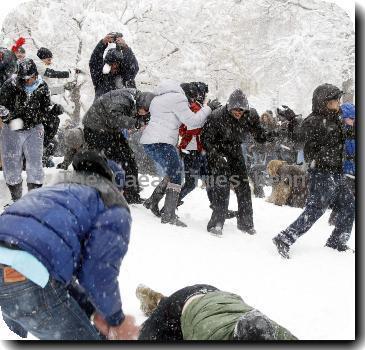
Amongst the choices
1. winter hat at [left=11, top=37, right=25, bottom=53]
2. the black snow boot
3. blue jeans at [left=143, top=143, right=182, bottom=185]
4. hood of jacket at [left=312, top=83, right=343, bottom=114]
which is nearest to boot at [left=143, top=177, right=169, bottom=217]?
blue jeans at [left=143, top=143, right=182, bottom=185]

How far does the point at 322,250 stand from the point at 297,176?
1920 mm

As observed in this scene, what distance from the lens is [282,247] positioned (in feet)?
11.0

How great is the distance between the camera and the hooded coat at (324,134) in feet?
10.8

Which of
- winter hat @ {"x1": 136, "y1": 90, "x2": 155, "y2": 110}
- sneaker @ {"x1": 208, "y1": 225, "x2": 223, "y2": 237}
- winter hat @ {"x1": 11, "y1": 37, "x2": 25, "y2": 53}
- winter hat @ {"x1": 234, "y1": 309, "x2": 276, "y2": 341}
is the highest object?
winter hat @ {"x1": 11, "y1": 37, "x2": 25, "y2": 53}

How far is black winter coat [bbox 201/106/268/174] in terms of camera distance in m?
3.70

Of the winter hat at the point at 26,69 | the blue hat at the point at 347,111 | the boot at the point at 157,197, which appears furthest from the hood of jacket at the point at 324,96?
the winter hat at the point at 26,69

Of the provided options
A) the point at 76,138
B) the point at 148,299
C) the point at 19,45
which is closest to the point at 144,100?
the point at 76,138

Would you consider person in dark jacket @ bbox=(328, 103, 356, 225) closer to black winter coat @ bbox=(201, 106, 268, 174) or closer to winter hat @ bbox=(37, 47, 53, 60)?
black winter coat @ bbox=(201, 106, 268, 174)

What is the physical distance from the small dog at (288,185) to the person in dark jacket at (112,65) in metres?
2.03

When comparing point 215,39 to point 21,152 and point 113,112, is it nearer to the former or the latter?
point 113,112

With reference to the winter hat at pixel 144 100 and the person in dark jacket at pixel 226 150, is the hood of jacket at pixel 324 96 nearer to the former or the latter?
the person in dark jacket at pixel 226 150

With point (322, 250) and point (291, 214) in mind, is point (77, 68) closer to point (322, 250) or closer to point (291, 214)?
point (291, 214)

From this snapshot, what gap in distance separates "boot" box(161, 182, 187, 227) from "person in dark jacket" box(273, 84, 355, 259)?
33.7 inches

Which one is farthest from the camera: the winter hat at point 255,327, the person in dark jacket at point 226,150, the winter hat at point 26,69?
the person in dark jacket at point 226,150
